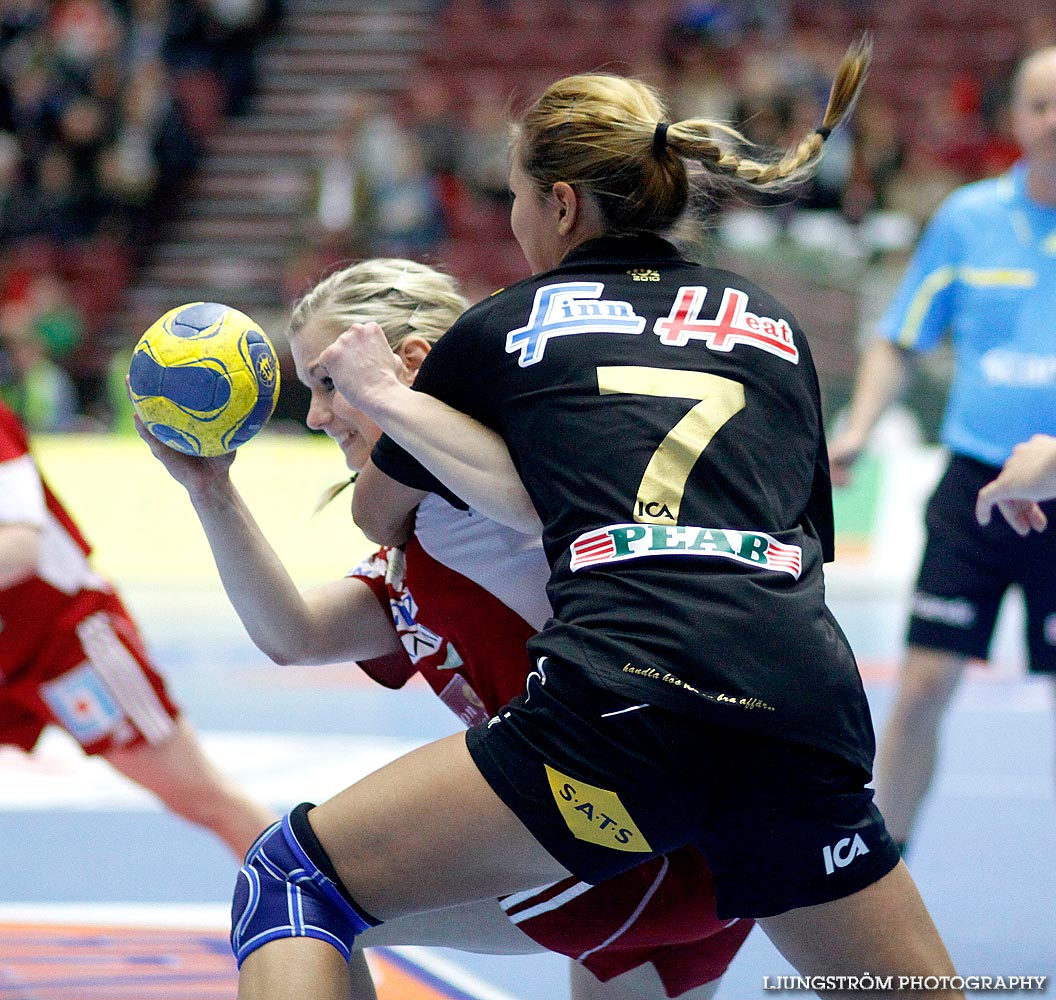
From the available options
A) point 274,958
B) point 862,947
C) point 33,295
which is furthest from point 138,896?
point 33,295

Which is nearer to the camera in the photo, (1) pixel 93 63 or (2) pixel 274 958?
(2) pixel 274 958

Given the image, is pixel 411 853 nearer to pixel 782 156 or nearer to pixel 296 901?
pixel 296 901

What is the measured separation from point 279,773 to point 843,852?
12.6 ft

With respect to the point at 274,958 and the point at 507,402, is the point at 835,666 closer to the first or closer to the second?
the point at 507,402

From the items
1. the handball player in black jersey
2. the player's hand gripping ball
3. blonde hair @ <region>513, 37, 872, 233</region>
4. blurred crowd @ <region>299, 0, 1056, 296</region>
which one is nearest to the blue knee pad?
the handball player in black jersey

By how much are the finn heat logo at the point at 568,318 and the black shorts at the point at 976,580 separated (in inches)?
87.1

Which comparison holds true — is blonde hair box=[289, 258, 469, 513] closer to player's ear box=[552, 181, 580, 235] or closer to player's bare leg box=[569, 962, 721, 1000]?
player's ear box=[552, 181, 580, 235]

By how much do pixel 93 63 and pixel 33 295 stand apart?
10.2ft

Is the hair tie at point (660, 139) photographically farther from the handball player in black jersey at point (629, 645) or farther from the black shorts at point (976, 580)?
the black shorts at point (976, 580)

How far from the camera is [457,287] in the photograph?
2.69 m

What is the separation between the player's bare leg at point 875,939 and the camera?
203 cm

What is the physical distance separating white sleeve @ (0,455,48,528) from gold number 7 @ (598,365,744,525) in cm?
183

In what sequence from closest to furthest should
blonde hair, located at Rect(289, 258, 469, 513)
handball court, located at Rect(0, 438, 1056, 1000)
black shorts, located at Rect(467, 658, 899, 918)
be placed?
black shorts, located at Rect(467, 658, 899, 918), blonde hair, located at Rect(289, 258, 469, 513), handball court, located at Rect(0, 438, 1056, 1000)

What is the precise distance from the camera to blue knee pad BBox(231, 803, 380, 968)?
1.98 m
